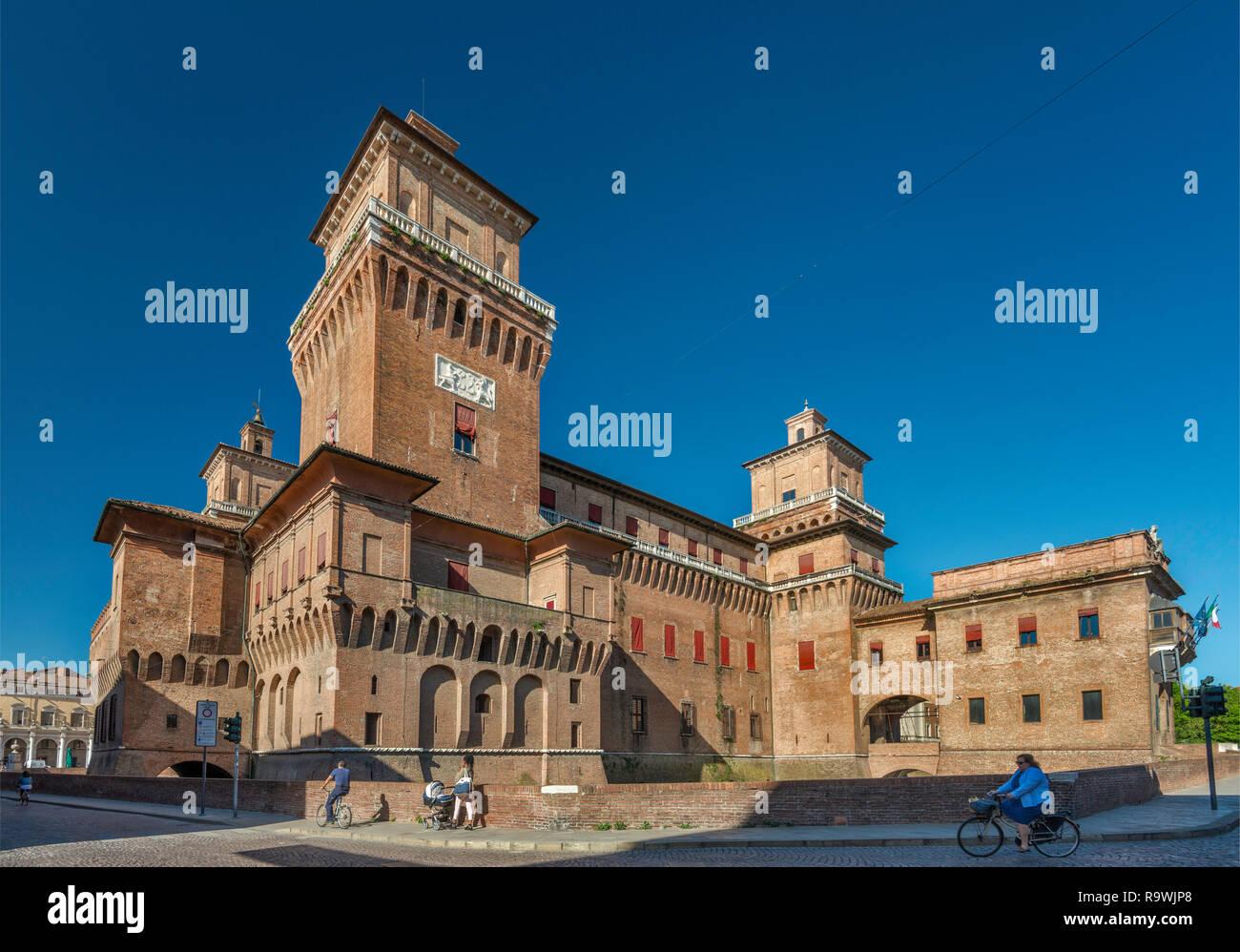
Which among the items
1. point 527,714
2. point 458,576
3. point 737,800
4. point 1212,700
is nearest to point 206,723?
point 458,576

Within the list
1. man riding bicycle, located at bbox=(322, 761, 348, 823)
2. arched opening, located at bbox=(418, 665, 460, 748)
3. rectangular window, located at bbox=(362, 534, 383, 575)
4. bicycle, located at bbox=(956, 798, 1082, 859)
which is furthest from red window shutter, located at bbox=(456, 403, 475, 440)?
bicycle, located at bbox=(956, 798, 1082, 859)

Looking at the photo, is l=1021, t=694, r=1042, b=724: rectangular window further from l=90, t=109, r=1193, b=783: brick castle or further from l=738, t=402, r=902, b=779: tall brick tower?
l=738, t=402, r=902, b=779: tall brick tower

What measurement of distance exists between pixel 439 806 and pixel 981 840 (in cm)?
1120

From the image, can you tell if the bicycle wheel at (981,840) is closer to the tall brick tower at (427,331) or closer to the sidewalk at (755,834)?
the sidewalk at (755,834)

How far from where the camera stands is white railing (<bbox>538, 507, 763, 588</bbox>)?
3955cm

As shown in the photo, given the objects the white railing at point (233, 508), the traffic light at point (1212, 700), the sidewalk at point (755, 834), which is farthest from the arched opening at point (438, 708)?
the white railing at point (233, 508)

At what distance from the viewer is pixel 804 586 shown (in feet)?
161

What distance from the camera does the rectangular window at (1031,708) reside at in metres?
37.9

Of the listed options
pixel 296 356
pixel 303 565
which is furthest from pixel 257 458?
pixel 303 565

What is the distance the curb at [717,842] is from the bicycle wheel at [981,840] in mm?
1038

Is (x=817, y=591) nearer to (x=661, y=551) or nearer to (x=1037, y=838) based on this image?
(x=661, y=551)

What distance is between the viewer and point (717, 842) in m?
15.1
